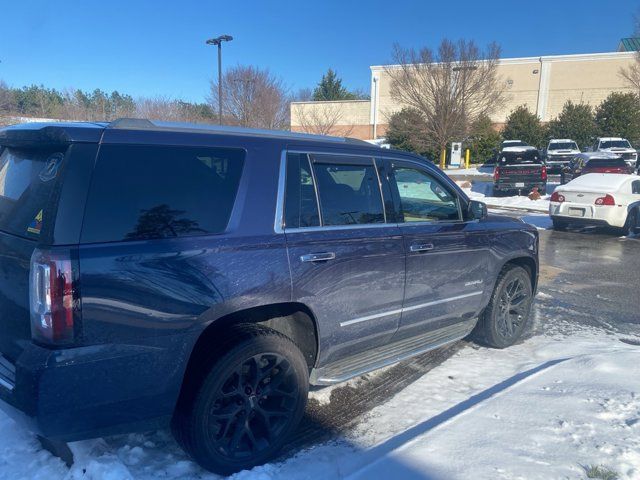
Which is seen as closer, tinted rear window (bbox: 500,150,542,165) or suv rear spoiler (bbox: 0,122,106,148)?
suv rear spoiler (bbox: 0,122,106,148)

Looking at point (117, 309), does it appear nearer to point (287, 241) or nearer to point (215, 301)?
point (215, 301)

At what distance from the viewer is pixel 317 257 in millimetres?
3279

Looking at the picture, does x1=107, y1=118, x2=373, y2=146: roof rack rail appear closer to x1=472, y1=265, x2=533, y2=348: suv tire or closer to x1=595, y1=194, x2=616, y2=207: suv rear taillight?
x1=472, y1=265, x2=533, y2=348: suv tire

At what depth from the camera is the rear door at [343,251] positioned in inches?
129

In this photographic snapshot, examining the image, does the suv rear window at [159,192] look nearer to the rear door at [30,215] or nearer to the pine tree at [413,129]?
the rear door at [30,215]

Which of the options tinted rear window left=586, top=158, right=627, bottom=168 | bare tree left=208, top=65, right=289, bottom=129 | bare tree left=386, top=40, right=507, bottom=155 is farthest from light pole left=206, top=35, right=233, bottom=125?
tinted rear window left=586, top=158, right=627, bottom=168

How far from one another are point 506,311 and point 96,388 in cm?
391

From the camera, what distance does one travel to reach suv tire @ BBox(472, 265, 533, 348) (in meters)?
4.96

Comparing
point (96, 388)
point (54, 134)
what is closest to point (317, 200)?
point (54, 134)

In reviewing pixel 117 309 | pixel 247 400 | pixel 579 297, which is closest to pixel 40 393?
pixel 117 309

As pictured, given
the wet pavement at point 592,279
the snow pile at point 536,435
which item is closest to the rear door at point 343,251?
the snow pile at point 536,435

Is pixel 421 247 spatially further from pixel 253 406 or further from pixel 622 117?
pixel 622 117

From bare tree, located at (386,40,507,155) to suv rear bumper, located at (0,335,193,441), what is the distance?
2817cm

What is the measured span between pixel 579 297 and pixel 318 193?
5307 mm
